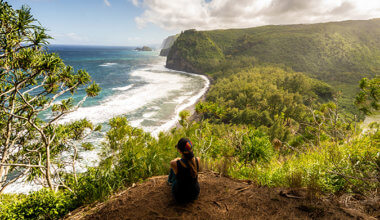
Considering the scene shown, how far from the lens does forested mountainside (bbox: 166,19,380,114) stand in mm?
94856

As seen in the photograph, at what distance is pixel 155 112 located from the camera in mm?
35125

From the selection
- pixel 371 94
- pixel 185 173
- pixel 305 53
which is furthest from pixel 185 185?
pixel 305 53

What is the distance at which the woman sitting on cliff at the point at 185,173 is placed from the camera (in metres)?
3.15

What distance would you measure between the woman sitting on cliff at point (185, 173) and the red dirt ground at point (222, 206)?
0.20 m

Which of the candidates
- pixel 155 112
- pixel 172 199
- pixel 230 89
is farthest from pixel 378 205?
pixel 230 89

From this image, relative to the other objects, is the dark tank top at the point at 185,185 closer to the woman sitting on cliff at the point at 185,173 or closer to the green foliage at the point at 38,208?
the woman sitting on cliff at the point at 185,173

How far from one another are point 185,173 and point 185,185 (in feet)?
0.83

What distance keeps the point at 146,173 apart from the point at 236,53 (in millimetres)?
144808

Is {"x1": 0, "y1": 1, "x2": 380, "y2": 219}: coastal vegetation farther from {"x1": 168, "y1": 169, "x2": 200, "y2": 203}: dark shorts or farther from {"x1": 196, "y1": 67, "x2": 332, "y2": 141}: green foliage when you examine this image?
{"x1": 196, "y1": 67, "x2": 332, "y2": 141}: green foliage

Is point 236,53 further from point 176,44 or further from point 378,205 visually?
point 378,205

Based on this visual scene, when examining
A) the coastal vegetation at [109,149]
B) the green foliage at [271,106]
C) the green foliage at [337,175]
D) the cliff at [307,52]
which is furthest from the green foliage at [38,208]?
the cliff at [307,52]

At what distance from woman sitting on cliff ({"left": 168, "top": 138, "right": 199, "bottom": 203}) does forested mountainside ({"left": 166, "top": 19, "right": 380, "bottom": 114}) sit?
85.3 metres

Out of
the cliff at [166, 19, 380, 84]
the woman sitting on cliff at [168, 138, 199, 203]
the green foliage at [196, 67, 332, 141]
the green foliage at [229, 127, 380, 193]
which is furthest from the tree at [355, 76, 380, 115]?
the cliff at [166, 19, 380, 84]

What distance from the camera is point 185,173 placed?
3.22 m
